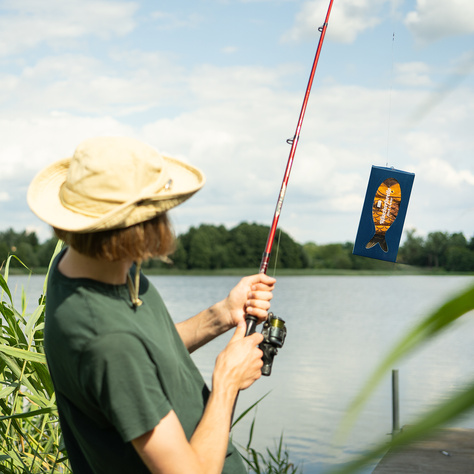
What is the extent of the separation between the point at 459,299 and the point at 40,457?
8.14 feet

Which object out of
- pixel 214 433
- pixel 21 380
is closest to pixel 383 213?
pixel 214 433

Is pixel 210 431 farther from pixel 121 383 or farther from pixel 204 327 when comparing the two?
pixel 204 327

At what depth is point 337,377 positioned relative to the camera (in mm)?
12312

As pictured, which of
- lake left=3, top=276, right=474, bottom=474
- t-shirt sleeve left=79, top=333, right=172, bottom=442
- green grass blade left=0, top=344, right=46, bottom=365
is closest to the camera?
lake left=3, top=276, right=474, bottom=474

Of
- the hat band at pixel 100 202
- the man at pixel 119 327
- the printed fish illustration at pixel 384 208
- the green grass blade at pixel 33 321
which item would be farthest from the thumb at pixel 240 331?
the green grass blade at pixel 33 321

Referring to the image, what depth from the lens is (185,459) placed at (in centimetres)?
106

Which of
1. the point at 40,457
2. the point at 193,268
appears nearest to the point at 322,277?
the point at 193,268

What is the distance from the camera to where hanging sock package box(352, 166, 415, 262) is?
5.82 feet

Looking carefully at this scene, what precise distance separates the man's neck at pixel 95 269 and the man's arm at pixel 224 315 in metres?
0.49

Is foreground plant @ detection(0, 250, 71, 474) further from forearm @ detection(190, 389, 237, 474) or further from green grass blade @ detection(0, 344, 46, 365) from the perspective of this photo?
forearm @ detection(190, 389, 237, 474)

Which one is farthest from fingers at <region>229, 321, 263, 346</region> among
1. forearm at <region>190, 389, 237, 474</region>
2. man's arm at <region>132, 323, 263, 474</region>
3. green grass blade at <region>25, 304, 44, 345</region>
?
green grass blade at <region>25, 304, 44, 345</region>

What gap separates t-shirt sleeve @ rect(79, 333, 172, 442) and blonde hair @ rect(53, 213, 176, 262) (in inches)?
5.8

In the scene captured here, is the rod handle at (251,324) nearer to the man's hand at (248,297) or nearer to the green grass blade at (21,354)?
the man's hand at (248,297)

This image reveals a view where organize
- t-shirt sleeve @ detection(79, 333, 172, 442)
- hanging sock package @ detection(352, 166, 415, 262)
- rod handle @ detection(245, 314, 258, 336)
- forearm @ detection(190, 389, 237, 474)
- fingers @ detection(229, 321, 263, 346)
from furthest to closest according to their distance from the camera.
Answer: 1. hanging sock package @ detection(352, 166, 415, 262)
2. rod handle @ detection(245, 314, 258, 336)
3. fingers @ detection(229, 321, 263, 346)
4. forearm @ detection(190, 389, 237, 474)
5. t-shirt sleeve @ detection(79, 333, 172, 442)
